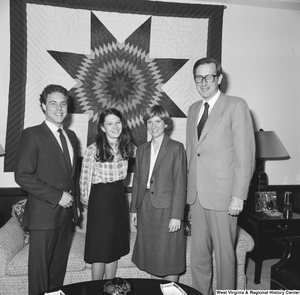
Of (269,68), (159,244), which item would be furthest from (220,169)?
(269,68)

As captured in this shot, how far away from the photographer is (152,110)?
2.13 m

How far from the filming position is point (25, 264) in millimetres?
2178

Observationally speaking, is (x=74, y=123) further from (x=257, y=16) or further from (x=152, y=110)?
(x=257, y=16)

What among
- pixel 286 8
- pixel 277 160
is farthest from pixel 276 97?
pixel 286 8

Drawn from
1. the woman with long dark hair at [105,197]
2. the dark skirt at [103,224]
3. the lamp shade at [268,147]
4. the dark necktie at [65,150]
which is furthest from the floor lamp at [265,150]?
the dark necktie at [65,150]


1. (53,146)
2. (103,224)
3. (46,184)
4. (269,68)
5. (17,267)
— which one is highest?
(269,68)

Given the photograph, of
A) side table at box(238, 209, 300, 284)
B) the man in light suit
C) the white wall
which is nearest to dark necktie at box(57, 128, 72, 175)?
the man in light suit

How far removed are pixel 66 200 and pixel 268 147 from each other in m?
2.02

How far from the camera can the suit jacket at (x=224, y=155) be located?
1.87 metres

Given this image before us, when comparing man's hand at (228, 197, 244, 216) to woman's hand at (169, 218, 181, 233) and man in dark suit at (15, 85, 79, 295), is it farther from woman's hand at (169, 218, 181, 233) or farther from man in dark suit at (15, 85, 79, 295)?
man in dark suit at (15, 85, 79, 295)

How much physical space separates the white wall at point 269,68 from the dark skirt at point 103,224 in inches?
74.6

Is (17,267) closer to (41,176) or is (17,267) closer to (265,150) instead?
(41,176)

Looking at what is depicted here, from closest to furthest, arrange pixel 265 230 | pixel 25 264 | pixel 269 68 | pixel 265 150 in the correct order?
pixel 25 264 → pixel 265 230 → pixel 265 150 → pixel 269 68

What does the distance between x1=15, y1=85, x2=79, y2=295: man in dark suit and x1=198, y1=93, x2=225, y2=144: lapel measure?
917 millimetres
